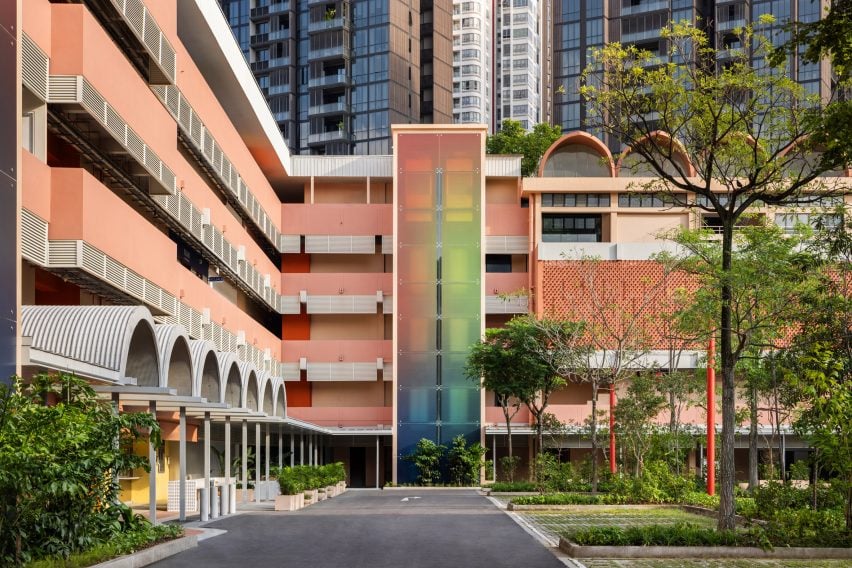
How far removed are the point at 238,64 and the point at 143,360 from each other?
91.8 ft

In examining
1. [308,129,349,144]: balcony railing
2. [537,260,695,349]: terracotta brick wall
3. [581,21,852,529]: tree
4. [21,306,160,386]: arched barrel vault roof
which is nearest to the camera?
[21,306,160,386]: arched barrel vault roof

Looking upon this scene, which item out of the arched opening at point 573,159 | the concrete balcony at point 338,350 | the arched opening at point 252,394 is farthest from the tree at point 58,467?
the arched opening at point 573,159

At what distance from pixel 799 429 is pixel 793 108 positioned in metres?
6.10

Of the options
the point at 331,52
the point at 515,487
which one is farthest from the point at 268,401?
the point at 331,52

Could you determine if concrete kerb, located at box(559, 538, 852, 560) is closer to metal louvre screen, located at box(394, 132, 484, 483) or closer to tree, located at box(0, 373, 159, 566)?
tree, located at box(0, 373, 159, 566)

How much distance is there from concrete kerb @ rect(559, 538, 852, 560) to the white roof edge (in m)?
27.4

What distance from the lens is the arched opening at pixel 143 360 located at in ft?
76.2

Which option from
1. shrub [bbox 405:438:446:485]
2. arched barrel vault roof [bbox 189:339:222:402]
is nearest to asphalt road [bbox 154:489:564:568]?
arched barrel vault roof [bbox 189:339:222:402]

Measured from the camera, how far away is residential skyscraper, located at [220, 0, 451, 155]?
351 ft

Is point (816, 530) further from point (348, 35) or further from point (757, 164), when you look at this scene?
point (348, 35)

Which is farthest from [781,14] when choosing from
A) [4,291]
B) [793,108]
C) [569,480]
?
[4,291]

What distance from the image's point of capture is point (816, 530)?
67.3 feet

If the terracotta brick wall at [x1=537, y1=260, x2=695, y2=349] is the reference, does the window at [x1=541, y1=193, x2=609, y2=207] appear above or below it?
above

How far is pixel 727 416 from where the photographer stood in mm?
21922
